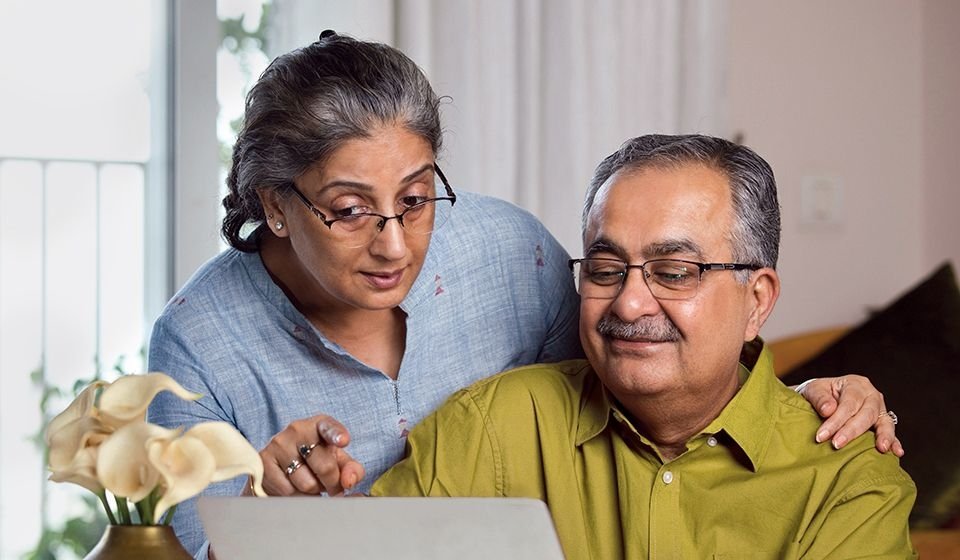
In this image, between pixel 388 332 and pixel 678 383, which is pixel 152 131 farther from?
pixel 678 383

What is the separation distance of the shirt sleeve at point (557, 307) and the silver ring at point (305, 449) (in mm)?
638

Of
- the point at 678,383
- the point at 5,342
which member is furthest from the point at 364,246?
the point at 5,342

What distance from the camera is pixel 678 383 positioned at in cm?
145

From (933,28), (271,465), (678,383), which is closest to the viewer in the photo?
(271,465)

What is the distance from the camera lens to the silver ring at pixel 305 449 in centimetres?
129

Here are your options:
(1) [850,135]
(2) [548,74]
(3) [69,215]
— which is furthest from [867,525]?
(1) [850,135]

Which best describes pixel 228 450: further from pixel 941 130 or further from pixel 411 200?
pixel 941 130

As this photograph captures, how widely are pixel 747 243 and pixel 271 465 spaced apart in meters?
0.66

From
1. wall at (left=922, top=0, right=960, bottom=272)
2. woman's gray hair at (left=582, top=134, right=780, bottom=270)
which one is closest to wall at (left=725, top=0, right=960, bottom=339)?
wall at (left=922, top=0, right=960, bottom=272)

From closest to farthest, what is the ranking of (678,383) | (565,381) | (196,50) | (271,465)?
1. (271,465)
2. (678,383)
3. (565,381)
4. (196,50)

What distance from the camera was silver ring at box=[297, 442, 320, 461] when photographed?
4.25ft

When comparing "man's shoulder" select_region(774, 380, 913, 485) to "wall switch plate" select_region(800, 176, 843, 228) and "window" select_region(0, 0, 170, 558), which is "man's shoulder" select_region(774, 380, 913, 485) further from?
"wall switch plate" select_region(800, 176, 843, 228)

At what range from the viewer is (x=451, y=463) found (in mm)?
1571

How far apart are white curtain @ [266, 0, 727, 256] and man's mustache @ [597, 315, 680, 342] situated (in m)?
1.18
